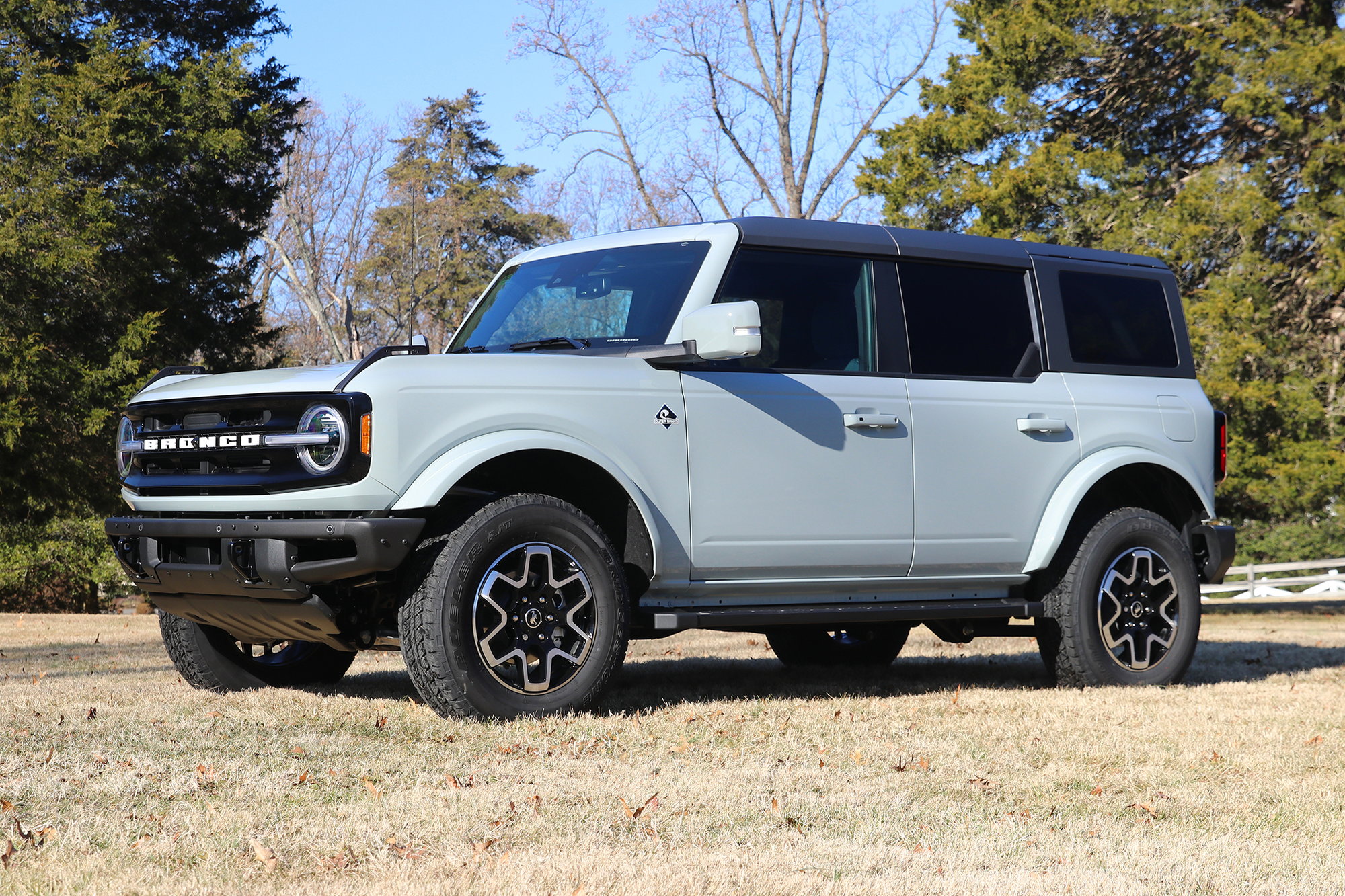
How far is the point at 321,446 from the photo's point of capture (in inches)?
214

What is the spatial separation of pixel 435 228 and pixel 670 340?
36418 mm

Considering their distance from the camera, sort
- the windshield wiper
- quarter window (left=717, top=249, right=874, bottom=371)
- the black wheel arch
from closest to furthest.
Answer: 1. the black wheel arch
2. the windshield wiper
3. quarter window (left=717, top=249, right=874, bottom=371)

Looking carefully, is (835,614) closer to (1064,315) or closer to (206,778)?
(1064,315)

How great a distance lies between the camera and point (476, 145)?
4556 cm

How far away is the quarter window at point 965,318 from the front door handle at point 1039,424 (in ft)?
Answer: 0.90

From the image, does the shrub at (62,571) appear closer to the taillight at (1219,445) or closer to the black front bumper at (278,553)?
the black front bumper at (278,553)

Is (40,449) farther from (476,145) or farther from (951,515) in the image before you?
(476,145)

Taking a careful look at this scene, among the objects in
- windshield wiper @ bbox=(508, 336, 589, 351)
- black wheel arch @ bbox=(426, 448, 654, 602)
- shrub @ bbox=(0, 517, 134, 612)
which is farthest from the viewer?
shrub @ bbox=(0, 517, 134, 612)

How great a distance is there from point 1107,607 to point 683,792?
3809 mm

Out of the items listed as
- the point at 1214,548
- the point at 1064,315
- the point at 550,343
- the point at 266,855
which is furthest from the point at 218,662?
the point at 1214,548

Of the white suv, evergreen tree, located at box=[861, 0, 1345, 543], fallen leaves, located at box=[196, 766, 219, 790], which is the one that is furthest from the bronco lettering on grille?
evergreen tree, located at box=[861, 0, 1345, 543]

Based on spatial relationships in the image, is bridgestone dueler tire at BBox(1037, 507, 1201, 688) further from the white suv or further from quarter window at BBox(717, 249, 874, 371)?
quarter window at BBox(717, 249, 874, 371)

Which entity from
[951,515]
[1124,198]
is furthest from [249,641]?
[1124,198]

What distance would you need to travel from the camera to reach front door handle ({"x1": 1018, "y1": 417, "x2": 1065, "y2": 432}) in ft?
23.7
